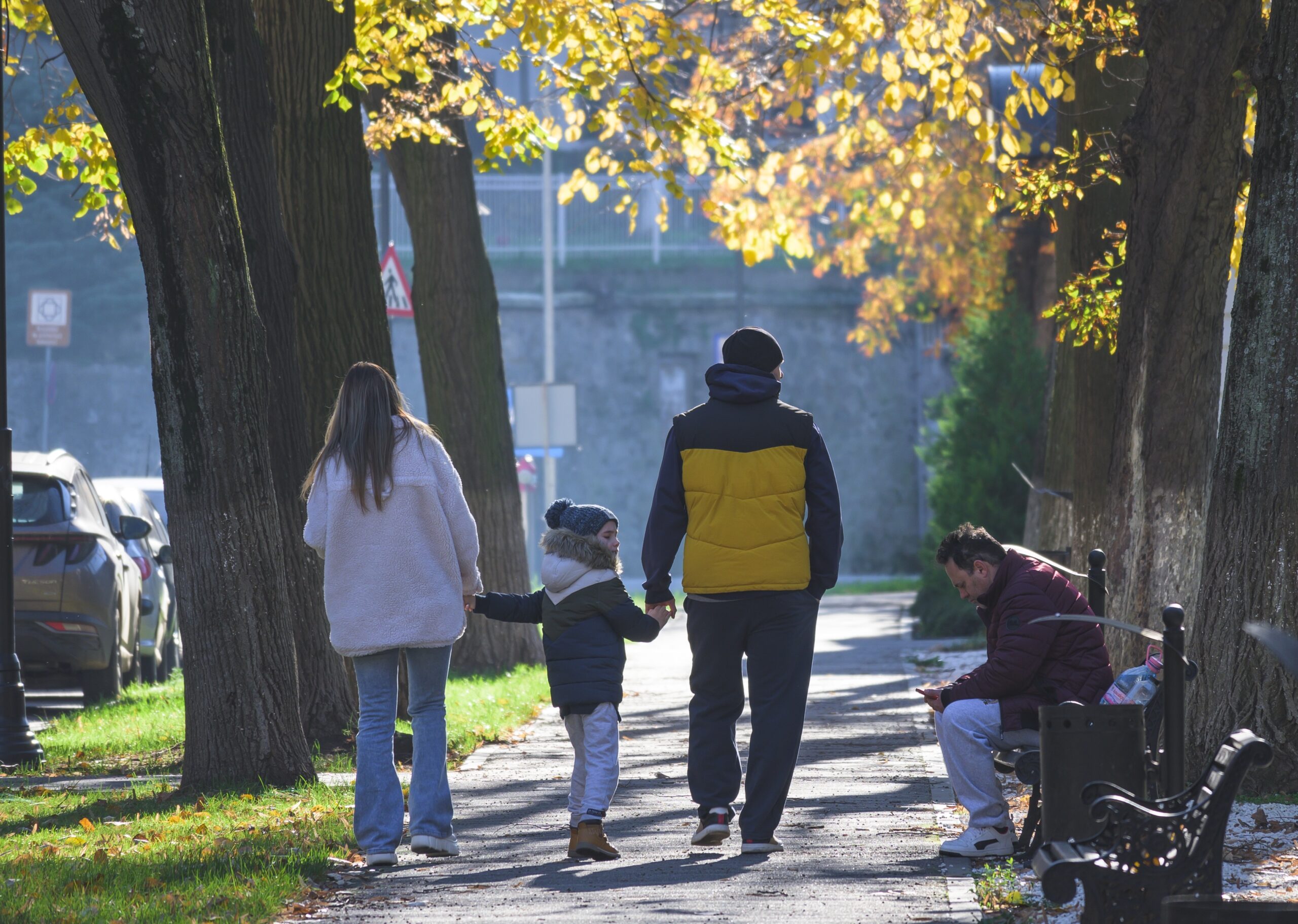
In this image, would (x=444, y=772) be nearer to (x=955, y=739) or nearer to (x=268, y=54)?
(x=955, y=739)

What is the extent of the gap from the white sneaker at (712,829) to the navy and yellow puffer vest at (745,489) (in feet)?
2.91

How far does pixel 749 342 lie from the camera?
684 centimetres

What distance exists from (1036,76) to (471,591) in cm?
962

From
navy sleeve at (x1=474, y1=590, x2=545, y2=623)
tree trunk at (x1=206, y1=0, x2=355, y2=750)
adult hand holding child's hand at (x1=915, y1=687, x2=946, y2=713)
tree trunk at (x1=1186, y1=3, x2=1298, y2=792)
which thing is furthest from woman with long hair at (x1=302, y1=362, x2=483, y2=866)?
tree trunk at (x1=1186, y1=3, x2=1298, y2=792)

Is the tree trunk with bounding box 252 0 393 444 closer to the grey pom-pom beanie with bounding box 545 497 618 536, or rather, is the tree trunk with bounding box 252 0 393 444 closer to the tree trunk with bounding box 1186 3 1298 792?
the grey pom-pom beanie with bounding box 545 497 618 536

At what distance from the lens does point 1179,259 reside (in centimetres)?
973

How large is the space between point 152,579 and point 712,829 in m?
10.4

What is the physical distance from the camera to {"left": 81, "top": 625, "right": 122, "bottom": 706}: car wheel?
13.0 metres

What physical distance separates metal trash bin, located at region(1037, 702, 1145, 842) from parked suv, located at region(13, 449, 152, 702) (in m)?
8.44

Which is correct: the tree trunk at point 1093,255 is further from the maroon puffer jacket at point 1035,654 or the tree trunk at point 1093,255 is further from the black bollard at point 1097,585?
the maroon puffer jacket at point 1035,654

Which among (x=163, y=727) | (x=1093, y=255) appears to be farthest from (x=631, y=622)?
(x=1093, y=255)

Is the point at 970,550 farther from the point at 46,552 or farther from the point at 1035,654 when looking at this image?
the point at 46,552

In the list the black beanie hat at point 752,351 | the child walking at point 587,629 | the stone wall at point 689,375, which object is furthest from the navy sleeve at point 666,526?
the stone wall at point 689,375

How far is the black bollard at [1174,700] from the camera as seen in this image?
5.24m
